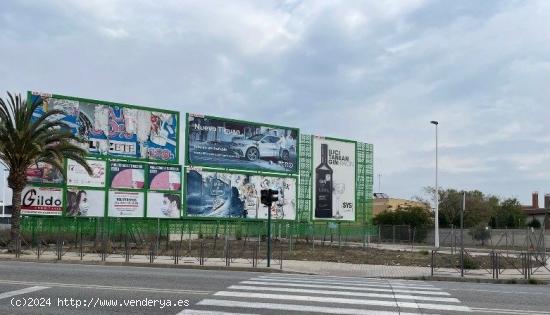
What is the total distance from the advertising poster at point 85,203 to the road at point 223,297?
23.4 meters

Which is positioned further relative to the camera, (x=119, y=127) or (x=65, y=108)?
(x=119, y=127)

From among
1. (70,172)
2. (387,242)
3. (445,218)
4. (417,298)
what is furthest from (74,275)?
(445,218)

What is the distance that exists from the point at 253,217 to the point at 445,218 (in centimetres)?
4460

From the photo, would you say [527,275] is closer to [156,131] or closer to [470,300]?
[470,300]

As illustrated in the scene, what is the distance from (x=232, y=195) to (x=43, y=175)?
15.2 m

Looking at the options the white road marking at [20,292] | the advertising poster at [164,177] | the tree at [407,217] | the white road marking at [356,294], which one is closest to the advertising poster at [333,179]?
the advertising poster at [164,177]

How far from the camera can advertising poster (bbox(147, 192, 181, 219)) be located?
143 feet

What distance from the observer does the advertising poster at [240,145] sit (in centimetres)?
4734

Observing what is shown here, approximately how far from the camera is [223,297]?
1294 centimetres

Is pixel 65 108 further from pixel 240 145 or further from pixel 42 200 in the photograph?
pixel 240 145

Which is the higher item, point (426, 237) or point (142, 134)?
point (142, 134)

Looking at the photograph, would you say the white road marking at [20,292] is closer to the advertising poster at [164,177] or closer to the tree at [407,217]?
the advertising poster at [164,177]

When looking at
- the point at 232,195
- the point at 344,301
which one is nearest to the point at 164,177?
the point at 232,195

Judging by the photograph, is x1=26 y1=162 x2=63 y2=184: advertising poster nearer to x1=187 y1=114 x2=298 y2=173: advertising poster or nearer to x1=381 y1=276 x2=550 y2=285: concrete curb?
x1=187 y1=114 x2=298 y2=173: advertising poster
